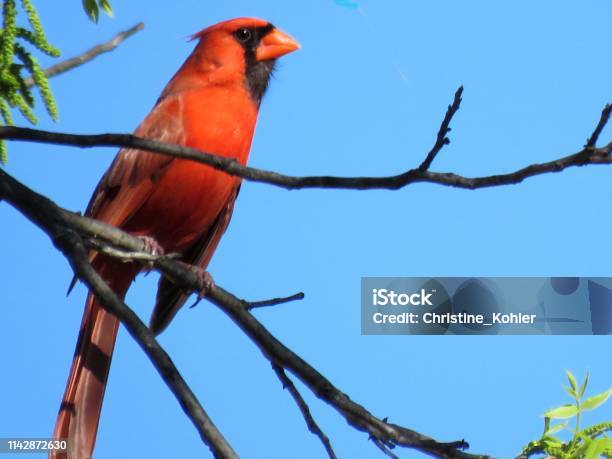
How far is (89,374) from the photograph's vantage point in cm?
219

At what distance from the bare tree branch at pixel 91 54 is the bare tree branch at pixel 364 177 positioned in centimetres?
36

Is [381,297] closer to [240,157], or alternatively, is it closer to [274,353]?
[240,157]

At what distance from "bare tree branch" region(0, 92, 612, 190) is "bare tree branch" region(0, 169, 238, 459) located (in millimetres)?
205

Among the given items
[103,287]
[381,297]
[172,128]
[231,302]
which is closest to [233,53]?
[172,128]

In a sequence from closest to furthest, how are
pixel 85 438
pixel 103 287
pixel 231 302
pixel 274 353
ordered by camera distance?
1. pixel 103 287
2. pixel 274 353
3. pixel 231 302
4. pixel 85 438

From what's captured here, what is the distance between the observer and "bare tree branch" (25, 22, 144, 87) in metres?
1.80

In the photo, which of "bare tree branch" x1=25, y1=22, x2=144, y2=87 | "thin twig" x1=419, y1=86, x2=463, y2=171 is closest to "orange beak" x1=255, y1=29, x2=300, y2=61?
"bare tree branch" x1=25, y1=22, x2=144, y2=87

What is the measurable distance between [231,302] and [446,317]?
4.85 ft

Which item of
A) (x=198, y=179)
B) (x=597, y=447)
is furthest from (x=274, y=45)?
(x=597, y=447)

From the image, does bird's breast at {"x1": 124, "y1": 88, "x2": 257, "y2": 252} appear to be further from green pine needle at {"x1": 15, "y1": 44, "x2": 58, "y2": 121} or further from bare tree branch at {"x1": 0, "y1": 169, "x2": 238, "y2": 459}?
green pine needle at {"x1": 15, "y1": 44, "x2": 58, "y2": 121}

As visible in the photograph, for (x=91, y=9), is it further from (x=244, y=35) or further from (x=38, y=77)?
(x=244, y=35)

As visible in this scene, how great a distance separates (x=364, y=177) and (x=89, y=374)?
112cm

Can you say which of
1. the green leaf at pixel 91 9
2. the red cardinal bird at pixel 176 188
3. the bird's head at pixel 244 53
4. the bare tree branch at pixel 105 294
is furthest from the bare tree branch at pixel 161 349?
the bird's head at pixel 244 53

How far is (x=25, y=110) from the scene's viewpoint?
1.64 meters
